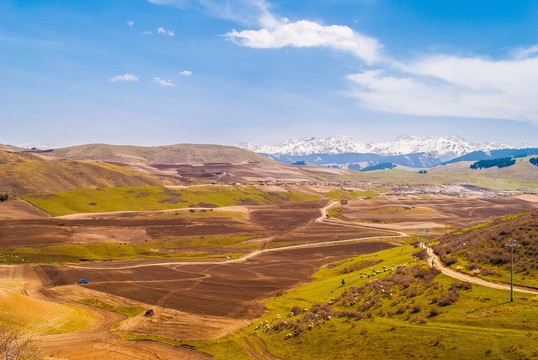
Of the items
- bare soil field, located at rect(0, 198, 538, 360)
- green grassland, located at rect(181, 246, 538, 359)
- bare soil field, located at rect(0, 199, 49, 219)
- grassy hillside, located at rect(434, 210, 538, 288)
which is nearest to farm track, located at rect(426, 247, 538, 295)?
grassy hillside, located at rect(434, 210, 538, 288)

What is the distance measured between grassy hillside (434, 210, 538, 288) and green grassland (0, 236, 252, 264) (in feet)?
261

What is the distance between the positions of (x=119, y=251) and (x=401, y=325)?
110 meters

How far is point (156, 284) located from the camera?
281 feet

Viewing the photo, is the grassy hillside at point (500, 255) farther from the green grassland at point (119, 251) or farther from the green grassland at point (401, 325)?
the green grassland at point (119, 251)

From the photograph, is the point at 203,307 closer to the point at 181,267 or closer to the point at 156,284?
the point at 156,284

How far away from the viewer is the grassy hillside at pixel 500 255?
156 ft

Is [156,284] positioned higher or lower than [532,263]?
lower

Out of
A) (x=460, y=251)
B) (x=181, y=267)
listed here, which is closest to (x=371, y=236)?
(x=181, y=267)

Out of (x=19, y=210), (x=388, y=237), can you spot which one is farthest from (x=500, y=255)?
(x=19, y=210)

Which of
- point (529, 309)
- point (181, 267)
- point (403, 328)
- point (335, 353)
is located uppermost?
point (529, 309)

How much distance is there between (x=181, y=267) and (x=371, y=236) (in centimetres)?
8999

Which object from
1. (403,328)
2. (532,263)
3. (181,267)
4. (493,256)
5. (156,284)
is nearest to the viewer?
(403,328)

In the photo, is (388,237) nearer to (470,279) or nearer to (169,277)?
(169,277)

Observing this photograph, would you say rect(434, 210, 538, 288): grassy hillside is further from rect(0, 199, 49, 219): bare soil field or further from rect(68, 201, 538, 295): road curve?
rect(0, 199, 49, 219): bare soil field
